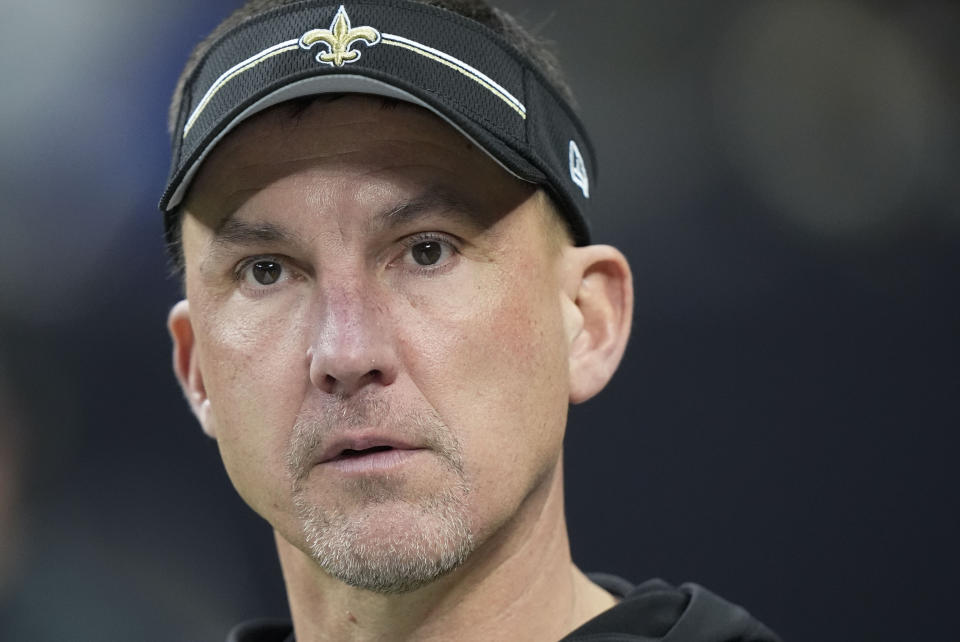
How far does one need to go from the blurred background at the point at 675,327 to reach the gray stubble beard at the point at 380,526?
112 cm

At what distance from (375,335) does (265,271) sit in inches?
8.2

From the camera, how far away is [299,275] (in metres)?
1.50

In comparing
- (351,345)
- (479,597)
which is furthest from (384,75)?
(479,597)

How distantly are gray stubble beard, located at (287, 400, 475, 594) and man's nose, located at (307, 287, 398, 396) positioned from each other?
31 mm

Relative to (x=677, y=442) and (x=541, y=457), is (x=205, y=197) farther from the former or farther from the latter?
(x=677, y=442)

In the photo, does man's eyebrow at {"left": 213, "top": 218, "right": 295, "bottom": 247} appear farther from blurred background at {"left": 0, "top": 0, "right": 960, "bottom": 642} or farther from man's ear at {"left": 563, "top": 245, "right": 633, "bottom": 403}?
blurred background at {"left": 0, "top": 0, "right": 960, "bottom": 642}

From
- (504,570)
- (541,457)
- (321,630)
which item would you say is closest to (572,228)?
(541,457)

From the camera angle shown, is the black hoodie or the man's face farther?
the black hoodie

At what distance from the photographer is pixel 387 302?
1.45 metres

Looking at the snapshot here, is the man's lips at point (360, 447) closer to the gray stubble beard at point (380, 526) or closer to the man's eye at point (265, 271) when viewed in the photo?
the gray stubble beard at point (380, 526)

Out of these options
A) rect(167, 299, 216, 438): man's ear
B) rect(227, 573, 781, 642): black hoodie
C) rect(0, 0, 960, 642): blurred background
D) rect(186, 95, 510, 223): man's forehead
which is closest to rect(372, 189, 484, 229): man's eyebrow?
rect(186, 95, 510, 223): man's forehead

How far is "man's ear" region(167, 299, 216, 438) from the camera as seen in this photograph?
5.78 ft

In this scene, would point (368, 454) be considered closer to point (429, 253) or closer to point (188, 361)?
point (429, 253)

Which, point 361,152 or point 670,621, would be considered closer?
point 361,152
